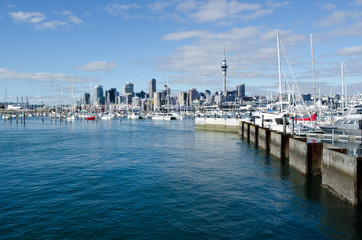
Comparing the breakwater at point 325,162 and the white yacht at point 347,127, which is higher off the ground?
the white yacht at point 347,127

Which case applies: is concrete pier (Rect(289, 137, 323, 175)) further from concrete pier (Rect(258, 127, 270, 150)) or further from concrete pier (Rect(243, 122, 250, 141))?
concrete pier (Rect(243, 122, 250, 141))

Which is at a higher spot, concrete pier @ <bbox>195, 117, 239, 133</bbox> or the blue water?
concrete pier @ <bbox>195, 117, 239, 133</bbox>

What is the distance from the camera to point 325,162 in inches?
733

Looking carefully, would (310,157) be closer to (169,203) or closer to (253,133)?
(169,203)

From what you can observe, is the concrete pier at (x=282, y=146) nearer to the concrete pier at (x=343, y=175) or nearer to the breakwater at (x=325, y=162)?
the breakwater at (x=325, y=162)

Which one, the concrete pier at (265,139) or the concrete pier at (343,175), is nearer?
the concrete pier at (343,175)

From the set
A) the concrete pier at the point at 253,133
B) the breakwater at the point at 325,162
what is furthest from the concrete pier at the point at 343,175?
the concrete pier at the point at 253,133

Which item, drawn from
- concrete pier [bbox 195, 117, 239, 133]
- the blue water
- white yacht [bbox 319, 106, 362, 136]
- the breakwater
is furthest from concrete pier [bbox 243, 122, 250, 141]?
the blue water

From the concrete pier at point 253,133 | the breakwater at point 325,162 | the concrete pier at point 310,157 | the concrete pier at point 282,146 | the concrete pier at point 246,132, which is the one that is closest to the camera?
the breakwater at point 325,162

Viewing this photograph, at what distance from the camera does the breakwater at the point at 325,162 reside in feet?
48.8

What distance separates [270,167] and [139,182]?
13106 millimetres

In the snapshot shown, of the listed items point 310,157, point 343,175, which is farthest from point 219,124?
point 343,175

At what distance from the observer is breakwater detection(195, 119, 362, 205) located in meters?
14.9

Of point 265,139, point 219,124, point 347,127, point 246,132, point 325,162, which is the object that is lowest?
point 246,132
